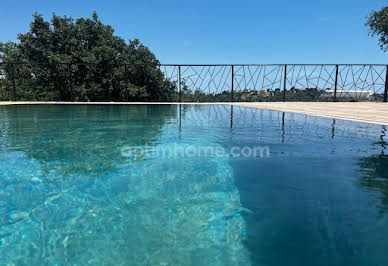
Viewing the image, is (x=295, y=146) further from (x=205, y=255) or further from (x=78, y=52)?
(x=78, y=52)

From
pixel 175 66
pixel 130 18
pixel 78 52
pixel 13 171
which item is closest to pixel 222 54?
pixel 175 66

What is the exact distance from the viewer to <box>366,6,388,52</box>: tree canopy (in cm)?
1352

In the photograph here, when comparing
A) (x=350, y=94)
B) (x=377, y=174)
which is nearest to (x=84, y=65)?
(x=377, y=174)

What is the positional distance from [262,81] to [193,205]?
11355 mm

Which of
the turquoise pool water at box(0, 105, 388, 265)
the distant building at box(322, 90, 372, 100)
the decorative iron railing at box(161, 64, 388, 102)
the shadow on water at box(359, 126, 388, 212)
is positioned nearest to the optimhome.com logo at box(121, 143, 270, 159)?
the turquoise pool water at box(0, 105, 388, 265)

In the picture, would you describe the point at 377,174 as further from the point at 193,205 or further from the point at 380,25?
the point at 380,25

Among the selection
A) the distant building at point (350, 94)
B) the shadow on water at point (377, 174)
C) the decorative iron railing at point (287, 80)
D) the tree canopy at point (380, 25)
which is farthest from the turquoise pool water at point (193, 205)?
the tree canopy at point (380, 25)

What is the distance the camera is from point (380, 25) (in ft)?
44.8

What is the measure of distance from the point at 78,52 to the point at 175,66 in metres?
5.08

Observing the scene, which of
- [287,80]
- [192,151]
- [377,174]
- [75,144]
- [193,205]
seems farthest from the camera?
[287,80]

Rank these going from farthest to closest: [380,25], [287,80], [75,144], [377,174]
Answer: [380,25], [287,80], [75,144], [377,174]

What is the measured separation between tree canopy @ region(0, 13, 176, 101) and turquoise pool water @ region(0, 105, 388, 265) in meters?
9.71

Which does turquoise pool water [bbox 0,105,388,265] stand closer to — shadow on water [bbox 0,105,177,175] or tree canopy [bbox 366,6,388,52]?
shadow on water [bbox 0,105,177,175]

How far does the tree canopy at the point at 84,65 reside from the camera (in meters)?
12.4
